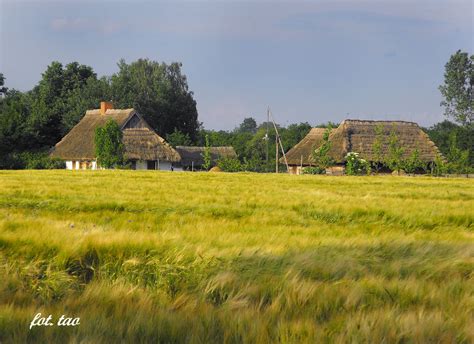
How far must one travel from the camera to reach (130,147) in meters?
49.9

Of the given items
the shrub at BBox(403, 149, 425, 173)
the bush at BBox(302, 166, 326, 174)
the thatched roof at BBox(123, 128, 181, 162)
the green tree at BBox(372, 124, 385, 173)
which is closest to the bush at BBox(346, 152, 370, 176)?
the green tree at BBox(372, 124, 385, 173)

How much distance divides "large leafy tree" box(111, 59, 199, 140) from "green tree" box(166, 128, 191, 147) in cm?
177

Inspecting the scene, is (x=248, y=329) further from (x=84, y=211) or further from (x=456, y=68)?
(x=456, y=68)

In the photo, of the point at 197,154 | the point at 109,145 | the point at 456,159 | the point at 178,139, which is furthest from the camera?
the point at 178,139

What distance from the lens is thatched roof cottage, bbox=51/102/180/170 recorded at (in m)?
50.2

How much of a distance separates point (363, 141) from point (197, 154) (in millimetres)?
18186

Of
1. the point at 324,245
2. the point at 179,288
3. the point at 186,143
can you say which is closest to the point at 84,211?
the point at 324,245

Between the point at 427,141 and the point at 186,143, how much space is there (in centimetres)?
2663

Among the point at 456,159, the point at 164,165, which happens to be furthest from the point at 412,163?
the point at 164,165

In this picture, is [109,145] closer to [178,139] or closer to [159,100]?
[178,139]

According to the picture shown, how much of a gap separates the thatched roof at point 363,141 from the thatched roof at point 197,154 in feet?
35.4

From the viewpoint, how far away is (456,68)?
85500 mm

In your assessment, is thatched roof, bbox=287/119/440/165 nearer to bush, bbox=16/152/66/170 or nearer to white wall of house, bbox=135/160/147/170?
white wall of house, bbox=135/160/147/170

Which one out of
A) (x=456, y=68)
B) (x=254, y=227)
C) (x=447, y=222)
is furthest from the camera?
(x=456, y=68)
